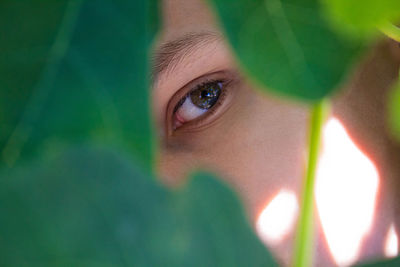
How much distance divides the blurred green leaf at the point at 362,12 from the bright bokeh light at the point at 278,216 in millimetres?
910

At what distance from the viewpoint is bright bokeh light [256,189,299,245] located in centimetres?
116

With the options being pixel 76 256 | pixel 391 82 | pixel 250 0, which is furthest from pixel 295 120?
pixel 76 256

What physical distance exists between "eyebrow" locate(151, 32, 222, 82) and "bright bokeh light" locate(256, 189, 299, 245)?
46 cm

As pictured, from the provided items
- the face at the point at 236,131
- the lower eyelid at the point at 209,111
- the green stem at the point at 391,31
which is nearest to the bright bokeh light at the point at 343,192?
the face at the point at 236,131

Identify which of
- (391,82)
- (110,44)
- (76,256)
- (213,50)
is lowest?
(76,256)

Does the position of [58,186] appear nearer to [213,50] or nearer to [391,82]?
[213,50]

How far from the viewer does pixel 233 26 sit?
11.6 inches

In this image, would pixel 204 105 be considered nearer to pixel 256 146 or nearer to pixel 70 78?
pixel 256 146

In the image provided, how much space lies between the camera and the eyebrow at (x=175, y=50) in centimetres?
76

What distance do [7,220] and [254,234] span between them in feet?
0.41

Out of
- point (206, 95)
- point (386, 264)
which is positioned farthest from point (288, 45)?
point (206, 95)

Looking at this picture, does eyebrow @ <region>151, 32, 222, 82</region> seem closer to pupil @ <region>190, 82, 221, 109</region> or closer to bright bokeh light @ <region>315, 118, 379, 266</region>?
pupil @ <region>190, 82, 221, 109</region>

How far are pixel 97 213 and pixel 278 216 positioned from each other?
3.22 feet

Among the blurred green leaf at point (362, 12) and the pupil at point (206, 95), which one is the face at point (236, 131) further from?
the blurred green leaf at point (362, 12)
